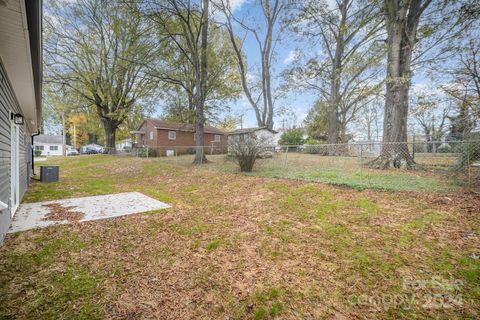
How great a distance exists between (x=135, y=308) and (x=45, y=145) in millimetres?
54445

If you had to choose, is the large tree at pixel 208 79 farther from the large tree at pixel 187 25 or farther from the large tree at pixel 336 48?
the large tree at pixel 336 48

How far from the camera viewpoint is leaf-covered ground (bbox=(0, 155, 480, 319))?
Answer: 2.15 m

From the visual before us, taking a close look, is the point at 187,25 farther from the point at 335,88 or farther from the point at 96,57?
the point at 335,88

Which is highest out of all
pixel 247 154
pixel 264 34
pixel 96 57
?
pixel 264 34

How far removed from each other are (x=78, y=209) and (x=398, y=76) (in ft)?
40.2

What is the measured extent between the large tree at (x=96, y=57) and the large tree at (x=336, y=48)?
9946 mm

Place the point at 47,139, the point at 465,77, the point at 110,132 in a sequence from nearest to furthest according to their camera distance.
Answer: the point at 465,77, the point at 110,132, the point at 47,139

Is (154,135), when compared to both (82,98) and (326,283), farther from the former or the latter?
(326,283)

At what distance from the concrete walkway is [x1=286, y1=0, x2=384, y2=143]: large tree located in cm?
971

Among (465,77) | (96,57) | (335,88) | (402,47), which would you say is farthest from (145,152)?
(465,77)

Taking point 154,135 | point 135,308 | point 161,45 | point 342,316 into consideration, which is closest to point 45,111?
point 154,135

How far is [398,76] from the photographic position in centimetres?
893

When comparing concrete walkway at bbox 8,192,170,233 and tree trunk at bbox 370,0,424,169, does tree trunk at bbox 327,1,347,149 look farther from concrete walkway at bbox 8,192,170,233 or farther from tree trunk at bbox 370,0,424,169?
concrete walkway at bbox 8,192,170,233

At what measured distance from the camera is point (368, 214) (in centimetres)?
424
